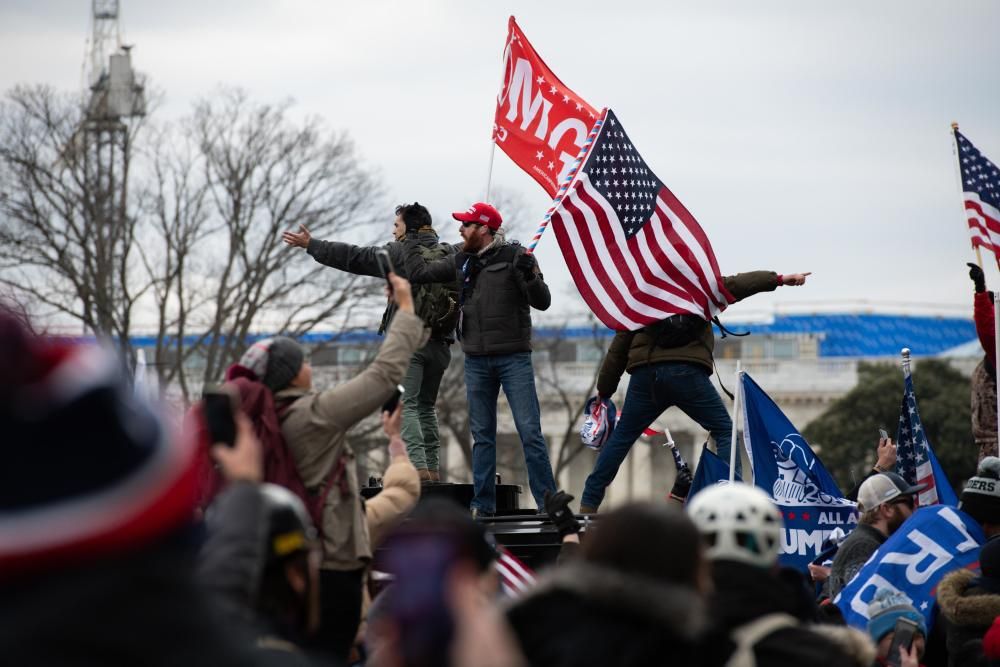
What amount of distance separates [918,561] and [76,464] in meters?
5.88

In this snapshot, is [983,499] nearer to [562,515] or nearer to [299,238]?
[562,515]

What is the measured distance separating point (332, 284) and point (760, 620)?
33.4 meters

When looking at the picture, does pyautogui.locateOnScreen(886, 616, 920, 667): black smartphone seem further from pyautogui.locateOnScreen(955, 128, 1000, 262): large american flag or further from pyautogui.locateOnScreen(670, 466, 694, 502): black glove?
pyautogui.locateOnScreen(955, 128, 1000, 262): large american flag

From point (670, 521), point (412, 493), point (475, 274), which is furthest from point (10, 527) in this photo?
point (475, 274)

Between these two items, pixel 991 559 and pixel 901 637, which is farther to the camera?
pixel 991 559

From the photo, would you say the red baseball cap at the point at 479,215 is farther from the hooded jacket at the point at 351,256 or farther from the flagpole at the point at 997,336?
the flagpole at the point at 997,336

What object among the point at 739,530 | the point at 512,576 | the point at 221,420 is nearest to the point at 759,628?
the point at 739,530

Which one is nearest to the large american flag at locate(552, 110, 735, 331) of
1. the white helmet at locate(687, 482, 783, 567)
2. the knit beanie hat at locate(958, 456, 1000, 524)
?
the knit beanie hat at locate(958, 456, 1000, 524)

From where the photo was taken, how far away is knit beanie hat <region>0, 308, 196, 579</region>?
1.83 m

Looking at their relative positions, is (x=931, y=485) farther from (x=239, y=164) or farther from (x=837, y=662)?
(x=239, y=164)

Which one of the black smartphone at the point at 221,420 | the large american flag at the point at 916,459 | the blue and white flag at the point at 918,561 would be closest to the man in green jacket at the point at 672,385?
the large american flag at the point at 916,459

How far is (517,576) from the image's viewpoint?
25.3 feet

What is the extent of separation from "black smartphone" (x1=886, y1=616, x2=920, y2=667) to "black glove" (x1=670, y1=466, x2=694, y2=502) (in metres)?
5.35

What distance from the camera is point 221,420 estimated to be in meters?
4.39
